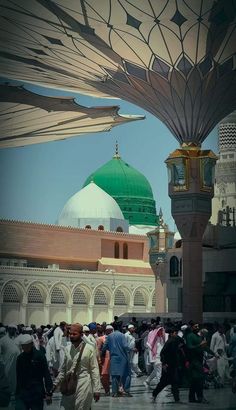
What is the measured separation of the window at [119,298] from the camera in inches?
1312

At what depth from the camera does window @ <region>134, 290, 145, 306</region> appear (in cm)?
3397

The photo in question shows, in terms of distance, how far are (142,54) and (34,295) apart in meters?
16.2

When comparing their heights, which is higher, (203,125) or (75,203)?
(75,203)

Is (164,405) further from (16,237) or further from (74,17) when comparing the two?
(16,237)

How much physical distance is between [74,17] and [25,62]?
8.87 ft

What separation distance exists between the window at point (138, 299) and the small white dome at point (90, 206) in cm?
467

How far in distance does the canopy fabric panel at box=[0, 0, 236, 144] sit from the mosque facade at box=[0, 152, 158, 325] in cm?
1005

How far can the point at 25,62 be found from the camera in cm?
1543

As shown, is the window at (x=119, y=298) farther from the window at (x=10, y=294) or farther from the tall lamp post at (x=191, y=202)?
the tall lamp post at (x=191, y=202)

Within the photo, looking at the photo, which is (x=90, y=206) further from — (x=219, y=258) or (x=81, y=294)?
(x=219, y=258)

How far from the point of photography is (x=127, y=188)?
131ft

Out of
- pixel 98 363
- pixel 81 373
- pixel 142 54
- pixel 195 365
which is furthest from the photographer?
pixel 142 54

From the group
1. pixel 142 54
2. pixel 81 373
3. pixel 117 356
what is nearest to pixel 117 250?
pixel 142 54

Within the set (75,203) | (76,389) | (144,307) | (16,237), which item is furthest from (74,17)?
(75,203)
